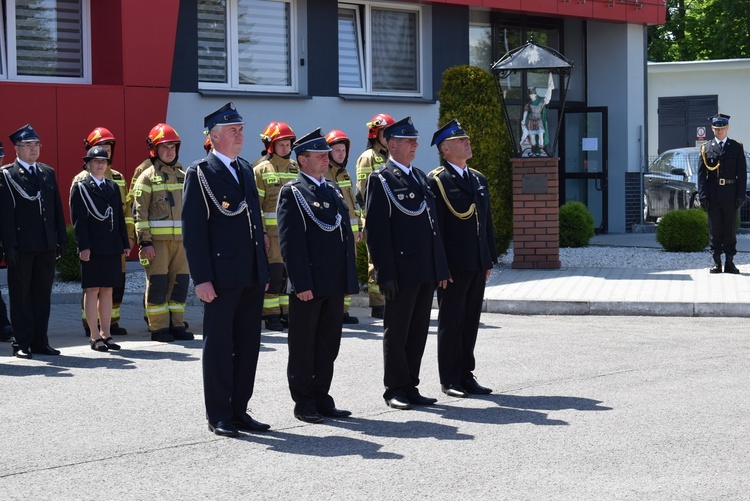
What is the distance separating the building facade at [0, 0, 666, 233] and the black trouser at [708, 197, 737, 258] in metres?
3.04

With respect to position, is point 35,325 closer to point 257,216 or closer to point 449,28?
point 257,216

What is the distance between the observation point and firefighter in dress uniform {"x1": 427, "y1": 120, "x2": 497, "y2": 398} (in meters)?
8.69

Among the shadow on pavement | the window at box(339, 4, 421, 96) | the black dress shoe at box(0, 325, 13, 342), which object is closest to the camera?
the shadow on pavement

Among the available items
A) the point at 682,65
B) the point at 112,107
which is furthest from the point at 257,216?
the point at 682,65

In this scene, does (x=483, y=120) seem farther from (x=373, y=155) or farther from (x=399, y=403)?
(x=399, y=403)

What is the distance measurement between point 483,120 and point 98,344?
8.20 meters

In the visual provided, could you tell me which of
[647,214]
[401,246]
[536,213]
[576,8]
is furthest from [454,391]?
[647,214]

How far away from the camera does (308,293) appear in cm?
767

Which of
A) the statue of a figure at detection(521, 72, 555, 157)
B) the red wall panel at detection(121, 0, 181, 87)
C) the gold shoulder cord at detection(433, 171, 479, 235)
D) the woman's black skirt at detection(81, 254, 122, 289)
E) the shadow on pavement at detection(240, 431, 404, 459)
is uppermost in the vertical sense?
the red wall panel at detection(121, 0, 181, 87)

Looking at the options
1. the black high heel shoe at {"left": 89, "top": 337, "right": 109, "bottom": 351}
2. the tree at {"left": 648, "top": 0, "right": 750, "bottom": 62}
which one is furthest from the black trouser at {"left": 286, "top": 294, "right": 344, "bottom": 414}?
the tree at {"left": 648, "top": 0, "right": 750, "bottom": 62}

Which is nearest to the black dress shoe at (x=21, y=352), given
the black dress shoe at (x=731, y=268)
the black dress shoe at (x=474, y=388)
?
the black dress shoe at (x=474, y=388)

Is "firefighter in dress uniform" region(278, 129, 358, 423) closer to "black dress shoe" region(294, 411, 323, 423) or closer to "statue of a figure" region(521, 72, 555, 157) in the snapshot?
"black dress shoe" region(294, 411, 323, 423)

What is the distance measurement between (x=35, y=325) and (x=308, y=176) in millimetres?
4024

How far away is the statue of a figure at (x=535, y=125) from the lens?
17.4 meters
